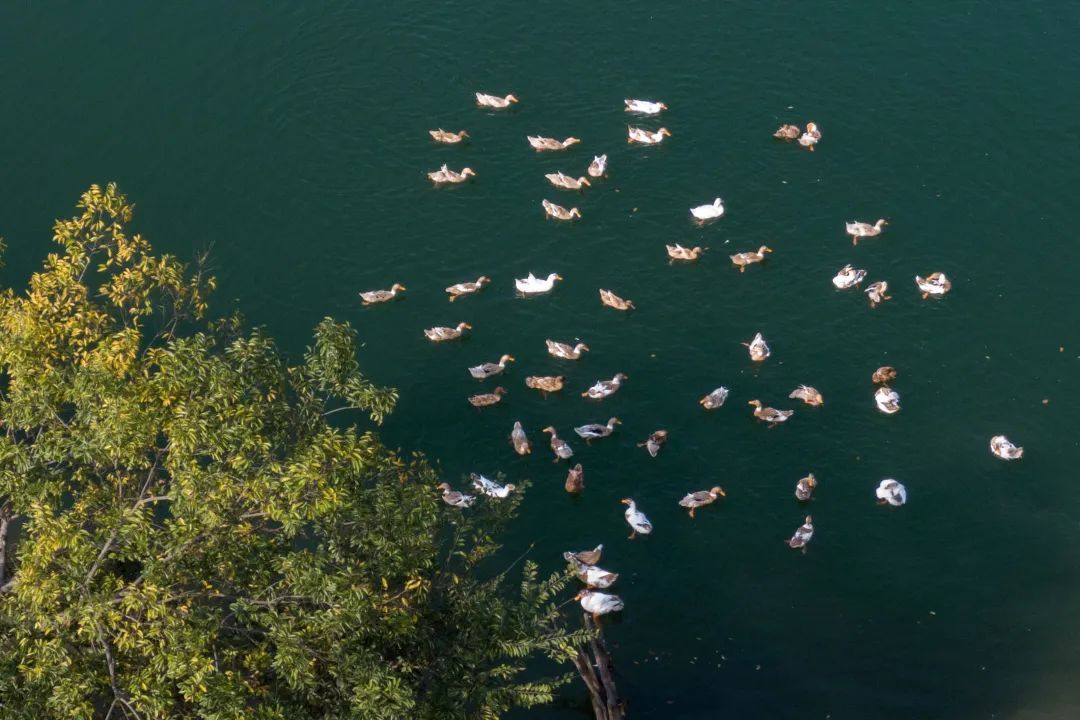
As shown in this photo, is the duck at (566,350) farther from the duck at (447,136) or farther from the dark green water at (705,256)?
the duck at (447,136)

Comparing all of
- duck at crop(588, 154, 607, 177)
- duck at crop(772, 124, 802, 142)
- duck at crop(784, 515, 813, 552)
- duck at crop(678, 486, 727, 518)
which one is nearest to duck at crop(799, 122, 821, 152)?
duck at crop(772, 124, 802, 142)

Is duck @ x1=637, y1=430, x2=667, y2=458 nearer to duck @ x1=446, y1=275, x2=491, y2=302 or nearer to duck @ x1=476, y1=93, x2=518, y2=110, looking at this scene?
duck @ x1=446, y1=275, x2=491, y2=302

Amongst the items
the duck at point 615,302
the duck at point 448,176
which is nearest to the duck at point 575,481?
the duck at point 615,302

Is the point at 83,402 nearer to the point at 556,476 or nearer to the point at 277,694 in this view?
the point at 277,694

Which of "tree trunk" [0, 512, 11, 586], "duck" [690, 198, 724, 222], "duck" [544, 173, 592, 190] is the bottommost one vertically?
"duck" [690, 198, 724, 222]

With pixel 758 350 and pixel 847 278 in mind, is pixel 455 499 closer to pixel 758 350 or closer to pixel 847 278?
pixel 758 350

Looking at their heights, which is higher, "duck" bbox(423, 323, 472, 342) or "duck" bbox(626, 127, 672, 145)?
"duck" bbox(626, 127, 672, 145)

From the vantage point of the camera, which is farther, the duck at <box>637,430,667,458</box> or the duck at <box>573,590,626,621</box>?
the duck at <box>637,430,667,458</box>
